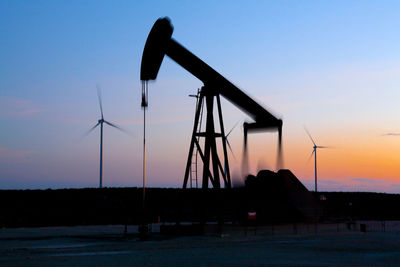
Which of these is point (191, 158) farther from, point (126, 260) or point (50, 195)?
point (50, 195)

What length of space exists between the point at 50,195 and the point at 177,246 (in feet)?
212

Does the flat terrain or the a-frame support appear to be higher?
the a-frame support

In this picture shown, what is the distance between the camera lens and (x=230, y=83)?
117 feet

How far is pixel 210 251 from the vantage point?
26891 mm

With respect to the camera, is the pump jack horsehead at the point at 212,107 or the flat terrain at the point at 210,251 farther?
the pump jack horsehead at the point at 212,107

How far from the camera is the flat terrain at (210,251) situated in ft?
73.3

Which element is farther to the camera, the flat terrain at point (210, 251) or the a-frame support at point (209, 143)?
the a-frame support at point (209, 143)

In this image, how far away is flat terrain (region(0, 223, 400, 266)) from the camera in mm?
22328

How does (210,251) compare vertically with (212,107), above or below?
below

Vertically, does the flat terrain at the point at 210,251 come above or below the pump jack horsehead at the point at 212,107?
below

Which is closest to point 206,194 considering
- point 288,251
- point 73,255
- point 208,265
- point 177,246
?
point 177,246

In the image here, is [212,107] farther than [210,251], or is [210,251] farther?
[212,107]

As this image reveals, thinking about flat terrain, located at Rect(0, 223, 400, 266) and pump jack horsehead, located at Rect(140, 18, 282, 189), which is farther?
pump jack horsehead, located at Rect(140, 18, 282, 189)

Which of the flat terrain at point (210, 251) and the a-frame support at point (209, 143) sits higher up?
the a-frame support at point (209, 143)
